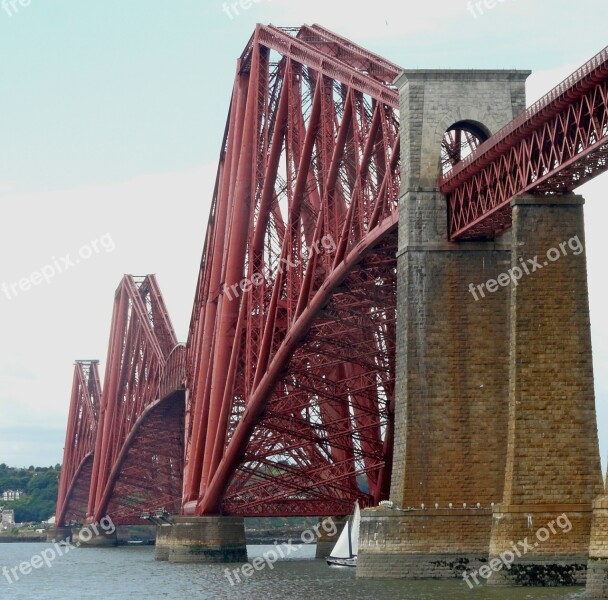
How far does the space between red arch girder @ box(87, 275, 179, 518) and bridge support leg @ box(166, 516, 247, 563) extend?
1499 inches

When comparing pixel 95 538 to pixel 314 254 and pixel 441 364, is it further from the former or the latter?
pixel 441 364

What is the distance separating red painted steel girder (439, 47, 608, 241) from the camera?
41219mm

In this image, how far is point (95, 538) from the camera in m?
141

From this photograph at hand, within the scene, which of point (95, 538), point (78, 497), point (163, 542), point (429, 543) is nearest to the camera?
point (429, 543)

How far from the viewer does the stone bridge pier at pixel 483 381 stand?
4366 centimetres

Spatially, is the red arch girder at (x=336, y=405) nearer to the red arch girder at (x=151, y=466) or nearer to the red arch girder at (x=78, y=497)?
the red arch girder at (x=151, y=466)

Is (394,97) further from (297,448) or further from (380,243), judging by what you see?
(297,448)

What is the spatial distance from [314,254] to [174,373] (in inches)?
1769

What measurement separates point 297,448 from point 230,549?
6.90 m

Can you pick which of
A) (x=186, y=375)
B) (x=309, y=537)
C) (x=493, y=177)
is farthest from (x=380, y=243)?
(x=309, y=537)

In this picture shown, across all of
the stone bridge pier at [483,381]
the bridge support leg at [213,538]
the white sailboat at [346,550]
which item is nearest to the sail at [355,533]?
the white sailboat at [346,550]

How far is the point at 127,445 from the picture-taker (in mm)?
122875

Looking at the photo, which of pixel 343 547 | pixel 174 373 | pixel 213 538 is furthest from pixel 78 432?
pixel 343 547

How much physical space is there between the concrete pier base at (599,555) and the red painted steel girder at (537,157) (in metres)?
9.41
